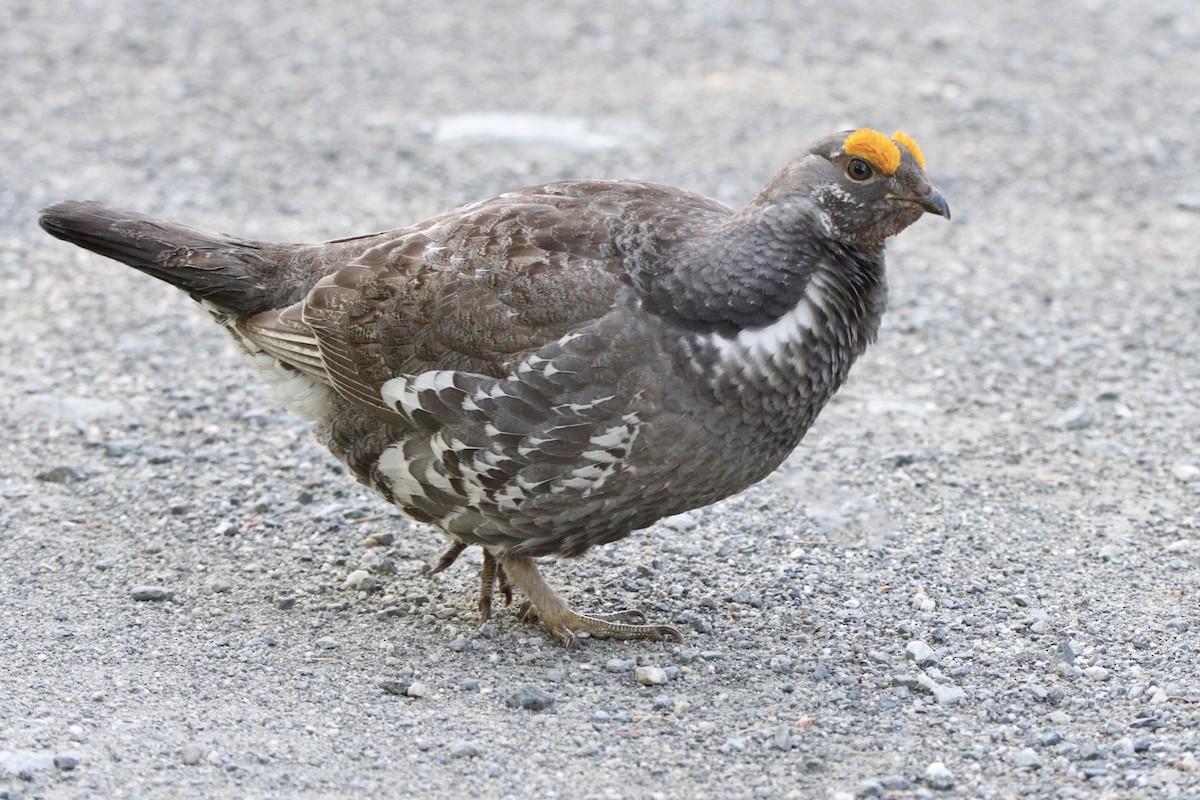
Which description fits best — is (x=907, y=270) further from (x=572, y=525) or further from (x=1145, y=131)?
(x=572, y=525)

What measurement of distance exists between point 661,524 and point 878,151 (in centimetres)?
221

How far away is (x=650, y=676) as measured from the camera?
18.1 feet

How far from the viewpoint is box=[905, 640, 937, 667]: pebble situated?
5.55 meters

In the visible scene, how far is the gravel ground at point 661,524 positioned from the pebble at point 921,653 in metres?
0.03

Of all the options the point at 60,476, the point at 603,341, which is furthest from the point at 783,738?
the point at 60,476

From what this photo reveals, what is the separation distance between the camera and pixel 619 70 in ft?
42.3

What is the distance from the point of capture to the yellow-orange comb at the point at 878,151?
5.42 metres

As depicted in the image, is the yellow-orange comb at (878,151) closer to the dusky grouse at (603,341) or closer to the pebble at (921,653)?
the dusky grouse at (603,341)

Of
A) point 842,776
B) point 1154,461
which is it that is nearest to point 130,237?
point 842,776

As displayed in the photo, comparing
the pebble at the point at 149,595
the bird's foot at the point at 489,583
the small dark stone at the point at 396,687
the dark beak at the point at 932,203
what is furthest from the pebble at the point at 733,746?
the pebble at the point at 149,595

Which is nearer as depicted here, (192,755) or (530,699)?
(192,755)

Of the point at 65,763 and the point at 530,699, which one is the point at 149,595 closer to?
the point at 65,763

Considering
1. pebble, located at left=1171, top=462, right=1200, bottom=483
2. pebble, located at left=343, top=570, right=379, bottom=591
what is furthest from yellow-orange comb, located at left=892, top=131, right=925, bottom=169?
pebble, located at left=343, top=570, right=379, bottom=591

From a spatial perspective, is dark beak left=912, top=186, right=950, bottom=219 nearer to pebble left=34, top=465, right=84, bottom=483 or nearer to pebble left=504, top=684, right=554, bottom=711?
pebble left=504, top=684, right=554, bottom=711
